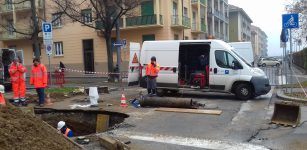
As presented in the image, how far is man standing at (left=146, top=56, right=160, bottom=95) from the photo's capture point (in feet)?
49.7

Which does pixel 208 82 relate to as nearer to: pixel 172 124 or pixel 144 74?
pixel 144 74

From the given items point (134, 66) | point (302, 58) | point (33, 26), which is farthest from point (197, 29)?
point (134, 66)

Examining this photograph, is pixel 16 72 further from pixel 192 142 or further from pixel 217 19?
pixel 217 19

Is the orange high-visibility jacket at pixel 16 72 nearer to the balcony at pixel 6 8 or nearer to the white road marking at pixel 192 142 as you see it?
the white road marking at pixel 192 142

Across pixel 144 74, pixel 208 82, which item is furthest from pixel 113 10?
pixel 208 82

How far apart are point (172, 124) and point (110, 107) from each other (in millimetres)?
3577

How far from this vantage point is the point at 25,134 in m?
6.54

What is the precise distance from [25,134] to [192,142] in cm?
342

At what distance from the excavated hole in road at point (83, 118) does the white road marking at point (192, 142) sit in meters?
2.66

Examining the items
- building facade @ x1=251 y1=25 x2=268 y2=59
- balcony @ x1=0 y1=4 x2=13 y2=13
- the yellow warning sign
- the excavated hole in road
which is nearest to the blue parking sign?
the yellow warning sign

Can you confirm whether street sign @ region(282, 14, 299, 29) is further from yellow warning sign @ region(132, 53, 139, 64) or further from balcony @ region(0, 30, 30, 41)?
balcony @ region(0, 30, 30, 41)

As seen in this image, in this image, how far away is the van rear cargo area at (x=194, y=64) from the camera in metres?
15.7

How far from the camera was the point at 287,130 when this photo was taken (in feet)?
Answer: 29.9

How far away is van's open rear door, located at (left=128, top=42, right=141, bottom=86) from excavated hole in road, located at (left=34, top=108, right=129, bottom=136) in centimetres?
417
